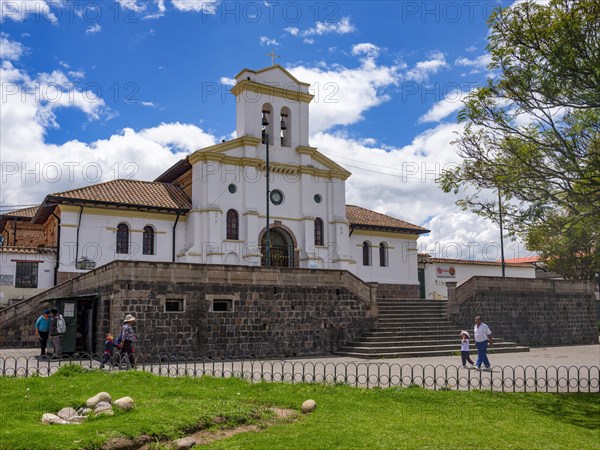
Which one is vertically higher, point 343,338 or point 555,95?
point 555,95

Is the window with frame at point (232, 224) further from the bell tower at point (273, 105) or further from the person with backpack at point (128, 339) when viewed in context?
the person with backpack at point (128, 339)

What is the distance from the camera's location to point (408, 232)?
3700 centimetres

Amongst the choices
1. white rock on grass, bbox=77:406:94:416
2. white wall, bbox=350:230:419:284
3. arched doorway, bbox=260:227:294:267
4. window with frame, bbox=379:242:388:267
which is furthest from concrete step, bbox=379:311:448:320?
white rock on grass, bbox=77:406:94:416

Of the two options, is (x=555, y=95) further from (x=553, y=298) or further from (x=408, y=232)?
(x=408, y=232)

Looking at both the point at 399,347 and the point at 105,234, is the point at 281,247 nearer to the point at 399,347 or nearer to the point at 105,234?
the point at 105,234

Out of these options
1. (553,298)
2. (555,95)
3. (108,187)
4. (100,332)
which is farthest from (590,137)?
(108,187)

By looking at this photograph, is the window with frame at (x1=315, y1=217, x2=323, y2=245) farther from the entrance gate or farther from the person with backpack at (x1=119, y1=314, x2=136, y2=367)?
the person with backpack at (x1=119, y1=314, x2=136, y2=367)

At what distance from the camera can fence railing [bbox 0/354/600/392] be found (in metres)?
12.8

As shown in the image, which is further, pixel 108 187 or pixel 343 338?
pixel 108 187

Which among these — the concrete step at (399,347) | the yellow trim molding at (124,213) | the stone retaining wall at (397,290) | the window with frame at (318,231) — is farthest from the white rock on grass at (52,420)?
the stone retaining wall at (397,290)

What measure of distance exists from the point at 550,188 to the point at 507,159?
1104mm

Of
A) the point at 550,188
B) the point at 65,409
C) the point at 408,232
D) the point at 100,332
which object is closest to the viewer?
the point at 65,409

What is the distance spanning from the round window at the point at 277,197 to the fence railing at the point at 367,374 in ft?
44.0

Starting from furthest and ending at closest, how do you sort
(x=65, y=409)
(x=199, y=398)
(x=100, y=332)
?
(x=100, y=332)
(x=199, y=398)
(x=65, y=409)
